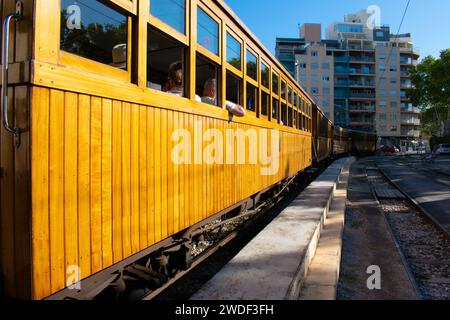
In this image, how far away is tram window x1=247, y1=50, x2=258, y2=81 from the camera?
17.2 ft

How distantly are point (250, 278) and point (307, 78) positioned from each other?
72.9 m

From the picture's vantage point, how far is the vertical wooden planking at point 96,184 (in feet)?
7.54

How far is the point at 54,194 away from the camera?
6.65 ft

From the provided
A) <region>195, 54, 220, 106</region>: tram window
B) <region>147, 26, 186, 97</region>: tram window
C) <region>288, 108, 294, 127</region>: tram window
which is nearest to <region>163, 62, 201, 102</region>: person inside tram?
<region>147, 26, 186, 97</region>: tram window

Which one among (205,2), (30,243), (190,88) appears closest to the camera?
(30,243)

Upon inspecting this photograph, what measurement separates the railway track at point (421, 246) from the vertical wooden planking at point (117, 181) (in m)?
3.10

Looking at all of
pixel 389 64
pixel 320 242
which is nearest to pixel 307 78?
pixel 389 64

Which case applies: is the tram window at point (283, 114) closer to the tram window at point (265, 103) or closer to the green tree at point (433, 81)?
the tram window at point (265, 103)

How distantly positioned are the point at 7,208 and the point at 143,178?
0.96m

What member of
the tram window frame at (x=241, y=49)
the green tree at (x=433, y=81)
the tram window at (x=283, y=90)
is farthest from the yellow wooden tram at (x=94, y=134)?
the green tree at (x=433, y=81)

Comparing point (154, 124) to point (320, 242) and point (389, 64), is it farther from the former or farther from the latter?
point (389, 64)

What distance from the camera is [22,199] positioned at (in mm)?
1938

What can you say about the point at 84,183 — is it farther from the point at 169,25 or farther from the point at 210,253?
the point at 210,253

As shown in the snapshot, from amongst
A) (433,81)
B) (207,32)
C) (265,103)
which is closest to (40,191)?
(207,32)
